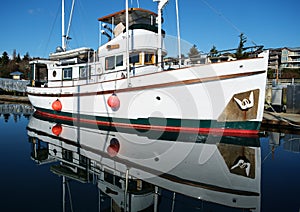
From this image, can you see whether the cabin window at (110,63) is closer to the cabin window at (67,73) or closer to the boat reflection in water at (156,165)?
the cabin window at (67,73)

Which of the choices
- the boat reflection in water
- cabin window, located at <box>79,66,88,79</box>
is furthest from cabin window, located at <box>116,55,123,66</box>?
the boat reflection in water

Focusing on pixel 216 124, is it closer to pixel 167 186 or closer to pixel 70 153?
pixel 167 186

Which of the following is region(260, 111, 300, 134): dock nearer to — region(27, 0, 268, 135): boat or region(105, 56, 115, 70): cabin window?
region(27, 0, 268, 135): boat

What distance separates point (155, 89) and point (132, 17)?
5.49m

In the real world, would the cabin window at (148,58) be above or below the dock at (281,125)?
above

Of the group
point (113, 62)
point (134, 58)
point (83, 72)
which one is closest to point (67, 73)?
point (83, 72)

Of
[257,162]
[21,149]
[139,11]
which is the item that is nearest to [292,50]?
[139,11]

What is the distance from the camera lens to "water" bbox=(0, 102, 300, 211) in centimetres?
420

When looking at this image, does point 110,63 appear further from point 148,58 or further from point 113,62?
point 148,58

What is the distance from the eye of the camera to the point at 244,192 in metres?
4.61

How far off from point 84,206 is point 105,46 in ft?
30.8

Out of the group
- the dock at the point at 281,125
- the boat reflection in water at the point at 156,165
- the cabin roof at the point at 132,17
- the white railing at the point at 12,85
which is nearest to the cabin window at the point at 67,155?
the boat reflection in water at the point at 156,165

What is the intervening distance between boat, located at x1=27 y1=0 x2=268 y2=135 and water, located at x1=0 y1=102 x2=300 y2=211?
83 centimetres

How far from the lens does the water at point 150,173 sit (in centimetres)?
420
